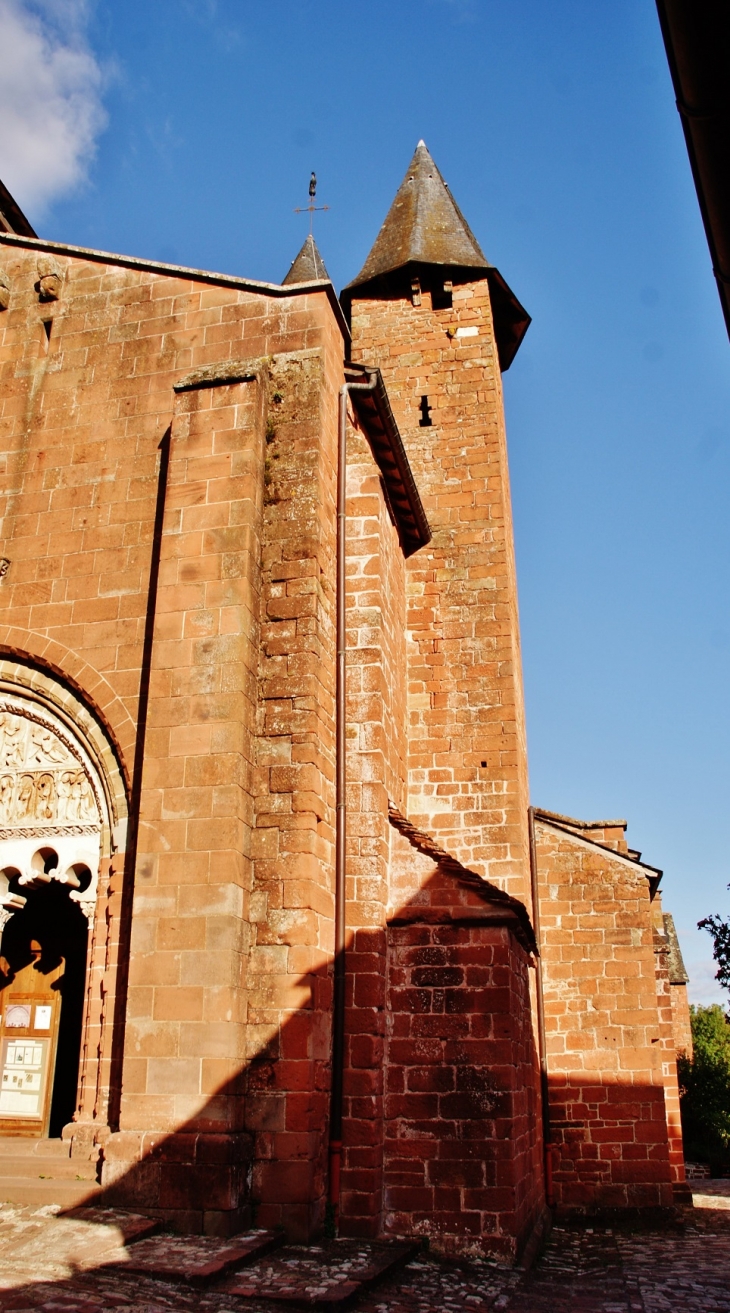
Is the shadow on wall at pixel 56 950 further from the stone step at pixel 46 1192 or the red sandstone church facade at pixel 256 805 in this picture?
the stone step at pixel 46 1192

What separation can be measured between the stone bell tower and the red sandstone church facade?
Answer: 47mm

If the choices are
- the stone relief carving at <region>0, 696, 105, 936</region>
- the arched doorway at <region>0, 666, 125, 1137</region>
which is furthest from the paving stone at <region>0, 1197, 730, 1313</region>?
the stone relief carving at <region>0, 696, 105, 936</region>

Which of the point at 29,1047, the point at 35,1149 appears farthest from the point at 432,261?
the point at 35,1149

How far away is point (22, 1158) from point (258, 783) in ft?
10.3

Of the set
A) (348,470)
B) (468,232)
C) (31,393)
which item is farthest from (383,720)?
(468,232)

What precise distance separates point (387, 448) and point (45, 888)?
16.9 feet

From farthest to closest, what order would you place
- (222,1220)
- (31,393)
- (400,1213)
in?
(31,393), (400,1213), (222,1220)

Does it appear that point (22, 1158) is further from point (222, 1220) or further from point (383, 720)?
point (383, 720)

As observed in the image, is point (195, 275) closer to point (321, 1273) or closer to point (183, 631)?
point (183, 631)

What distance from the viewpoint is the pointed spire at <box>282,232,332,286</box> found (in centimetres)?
1986

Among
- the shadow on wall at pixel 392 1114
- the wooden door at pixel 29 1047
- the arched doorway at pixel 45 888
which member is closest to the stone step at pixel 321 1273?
the shadow on wall at pixel 392 1114

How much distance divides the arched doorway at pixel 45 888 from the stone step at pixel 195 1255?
160 cm

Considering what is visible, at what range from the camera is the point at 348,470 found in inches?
384

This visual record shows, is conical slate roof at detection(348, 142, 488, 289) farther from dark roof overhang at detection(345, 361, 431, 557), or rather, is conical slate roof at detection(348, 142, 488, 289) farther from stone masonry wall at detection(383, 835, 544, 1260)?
stone masonry wall at detection(383, 835, 544, 1260)
